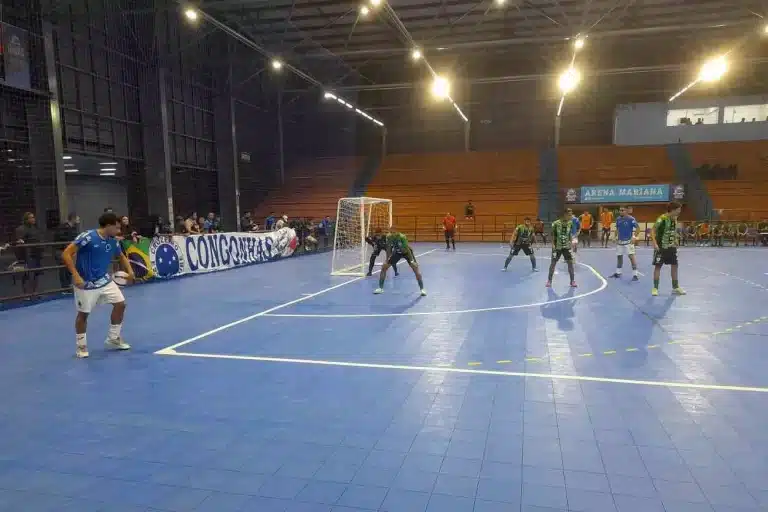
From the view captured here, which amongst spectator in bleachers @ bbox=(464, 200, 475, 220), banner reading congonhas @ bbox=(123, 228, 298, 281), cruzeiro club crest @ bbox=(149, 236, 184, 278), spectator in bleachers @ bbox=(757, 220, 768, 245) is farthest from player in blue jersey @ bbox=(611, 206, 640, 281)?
spectator in bleachers @ bbox=(464, 200, 475, 220)

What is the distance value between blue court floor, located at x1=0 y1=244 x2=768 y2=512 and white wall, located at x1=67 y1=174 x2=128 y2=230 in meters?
23.0

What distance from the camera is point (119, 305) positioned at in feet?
21.7

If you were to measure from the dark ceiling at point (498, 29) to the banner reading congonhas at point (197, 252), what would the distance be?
28.7 feet

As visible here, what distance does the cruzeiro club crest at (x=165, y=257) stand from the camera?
45.8 ft

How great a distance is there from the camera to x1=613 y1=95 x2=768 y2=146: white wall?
34125mm

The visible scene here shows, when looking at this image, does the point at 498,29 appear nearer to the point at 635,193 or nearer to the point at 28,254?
the point at 635,193

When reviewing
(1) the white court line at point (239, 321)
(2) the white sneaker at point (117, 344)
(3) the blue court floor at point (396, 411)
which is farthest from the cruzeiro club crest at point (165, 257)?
(2) the white sneaker at point (117, 344)

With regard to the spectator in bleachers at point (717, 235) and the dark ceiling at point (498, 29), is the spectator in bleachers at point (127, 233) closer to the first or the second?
the dark ceiling at point (498, 29)

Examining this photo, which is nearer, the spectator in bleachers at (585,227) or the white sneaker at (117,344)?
the white sneaker at (117,344)

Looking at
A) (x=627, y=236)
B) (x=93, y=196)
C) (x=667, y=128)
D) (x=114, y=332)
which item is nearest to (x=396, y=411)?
(x=114, y=332)

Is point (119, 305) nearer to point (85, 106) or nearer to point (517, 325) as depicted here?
point (517, 325)

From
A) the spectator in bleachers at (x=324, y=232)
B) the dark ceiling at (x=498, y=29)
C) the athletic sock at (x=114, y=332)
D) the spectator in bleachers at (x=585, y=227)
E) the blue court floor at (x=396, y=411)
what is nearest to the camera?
the blue court floor at (x=396, y=411)

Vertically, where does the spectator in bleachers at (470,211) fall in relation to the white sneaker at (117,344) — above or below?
above

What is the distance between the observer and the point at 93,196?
97.3 ft
